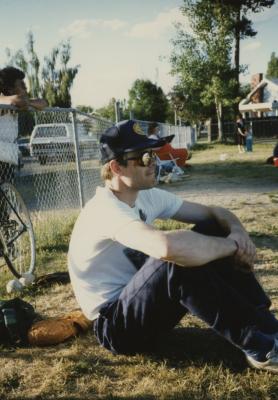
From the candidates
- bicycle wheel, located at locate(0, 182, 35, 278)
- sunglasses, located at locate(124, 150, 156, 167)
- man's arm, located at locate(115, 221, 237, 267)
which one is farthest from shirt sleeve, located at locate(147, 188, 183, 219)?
bicycle wheel, located at locate(0, 182, 35, 278)

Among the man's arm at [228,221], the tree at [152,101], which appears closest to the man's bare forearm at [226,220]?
the man's arm at [228,221]

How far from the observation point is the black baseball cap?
2.62 m

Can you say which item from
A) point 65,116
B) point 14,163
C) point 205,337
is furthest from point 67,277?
point 65,116

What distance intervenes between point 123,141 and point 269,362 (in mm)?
1449

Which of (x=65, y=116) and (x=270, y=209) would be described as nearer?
(x=65, y=116)

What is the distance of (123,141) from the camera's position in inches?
103

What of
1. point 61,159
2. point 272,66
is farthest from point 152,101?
point 272,66

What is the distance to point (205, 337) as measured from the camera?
299cm

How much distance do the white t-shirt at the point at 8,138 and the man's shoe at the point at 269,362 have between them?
2.89m

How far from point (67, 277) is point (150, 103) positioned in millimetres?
54625

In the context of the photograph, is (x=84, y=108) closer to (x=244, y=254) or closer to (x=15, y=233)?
(x=15, y=233)

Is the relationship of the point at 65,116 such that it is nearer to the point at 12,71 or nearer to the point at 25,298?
the point at 12,71

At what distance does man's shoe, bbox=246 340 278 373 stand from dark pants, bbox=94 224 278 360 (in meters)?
0.03

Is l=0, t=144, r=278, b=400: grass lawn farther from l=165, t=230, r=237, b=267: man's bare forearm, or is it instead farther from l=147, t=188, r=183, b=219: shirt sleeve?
l=147, t=188, r=183, b=219: shirt sleeve
